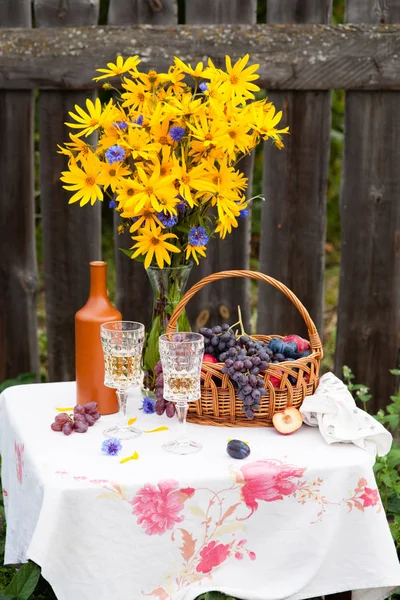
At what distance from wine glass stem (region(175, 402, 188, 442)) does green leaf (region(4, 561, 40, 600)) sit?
496 millimetres

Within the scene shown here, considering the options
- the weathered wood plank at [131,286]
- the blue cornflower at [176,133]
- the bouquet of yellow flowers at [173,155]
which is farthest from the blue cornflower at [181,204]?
the weathered wood plank at [131,286]

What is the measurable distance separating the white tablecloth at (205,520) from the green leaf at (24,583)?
2.9 inches

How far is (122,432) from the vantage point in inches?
79.4

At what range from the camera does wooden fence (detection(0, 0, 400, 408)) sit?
3.02m

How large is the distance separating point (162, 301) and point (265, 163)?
3.91 feet

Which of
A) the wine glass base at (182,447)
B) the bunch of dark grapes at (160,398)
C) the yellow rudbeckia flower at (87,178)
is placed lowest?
the wine glass base at (182,447)

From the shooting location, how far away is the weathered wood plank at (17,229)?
3.17m

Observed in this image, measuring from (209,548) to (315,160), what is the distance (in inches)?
67.5

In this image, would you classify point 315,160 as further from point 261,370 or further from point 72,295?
point 261,370

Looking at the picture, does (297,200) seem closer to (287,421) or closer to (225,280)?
(225,280)

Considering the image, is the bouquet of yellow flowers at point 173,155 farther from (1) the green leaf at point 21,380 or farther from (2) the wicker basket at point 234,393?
(1) the green leaf at point 21,380

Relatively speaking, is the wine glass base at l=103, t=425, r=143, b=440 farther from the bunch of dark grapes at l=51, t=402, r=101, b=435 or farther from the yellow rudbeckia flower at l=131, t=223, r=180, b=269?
the yellow rudbeckia flower at l=131, t=223, r=180, b=269

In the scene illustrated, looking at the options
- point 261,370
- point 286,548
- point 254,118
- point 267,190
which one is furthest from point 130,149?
point 267,190

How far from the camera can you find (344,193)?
3182 millimetres
